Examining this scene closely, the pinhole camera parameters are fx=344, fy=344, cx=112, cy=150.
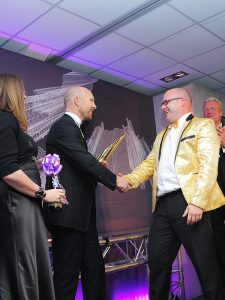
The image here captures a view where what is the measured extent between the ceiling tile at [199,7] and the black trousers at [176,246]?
1659 millimetres

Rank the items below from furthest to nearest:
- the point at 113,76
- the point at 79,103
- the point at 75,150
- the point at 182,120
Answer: the point at 113,76, the point at 182,120, the point at 79,103, the point at 75,150

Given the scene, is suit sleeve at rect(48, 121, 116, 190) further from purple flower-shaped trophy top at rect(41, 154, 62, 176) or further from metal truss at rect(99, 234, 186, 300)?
metal truss at rect(99, 234, 186, 300)

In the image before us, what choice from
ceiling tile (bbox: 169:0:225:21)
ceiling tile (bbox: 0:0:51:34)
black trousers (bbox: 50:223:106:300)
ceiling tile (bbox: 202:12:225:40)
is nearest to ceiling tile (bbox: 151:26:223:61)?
ceiling tile (bbox: 202:12:225:40)

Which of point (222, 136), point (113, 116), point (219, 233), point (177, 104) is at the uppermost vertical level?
point (113, 116)

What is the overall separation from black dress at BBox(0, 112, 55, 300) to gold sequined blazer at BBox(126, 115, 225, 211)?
105 centimetres

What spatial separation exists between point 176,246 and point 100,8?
2.02 meters

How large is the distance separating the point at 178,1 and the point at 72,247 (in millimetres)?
2172

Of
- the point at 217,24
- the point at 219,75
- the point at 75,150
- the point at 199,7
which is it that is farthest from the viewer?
the point at 219,75

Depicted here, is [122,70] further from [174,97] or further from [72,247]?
[72,247]

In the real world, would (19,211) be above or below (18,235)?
above

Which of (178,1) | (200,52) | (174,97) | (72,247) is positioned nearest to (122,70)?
(200,52)

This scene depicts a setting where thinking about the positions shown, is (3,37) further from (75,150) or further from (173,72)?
(173,72)

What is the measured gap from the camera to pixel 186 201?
2287mm

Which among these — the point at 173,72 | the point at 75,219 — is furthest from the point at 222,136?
the point at 75,219
